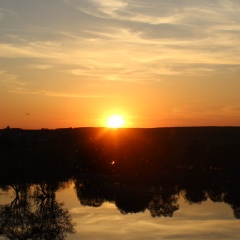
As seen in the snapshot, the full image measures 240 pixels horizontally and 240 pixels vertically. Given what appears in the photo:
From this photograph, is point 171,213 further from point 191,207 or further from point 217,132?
point 217,132

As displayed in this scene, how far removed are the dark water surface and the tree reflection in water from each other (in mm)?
Answer: 81

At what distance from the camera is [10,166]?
61188 mm

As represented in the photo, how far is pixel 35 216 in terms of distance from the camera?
4888 cm

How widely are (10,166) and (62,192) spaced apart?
914 centimetres

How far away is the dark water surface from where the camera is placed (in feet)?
143

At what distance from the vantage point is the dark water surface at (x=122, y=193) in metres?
43.5

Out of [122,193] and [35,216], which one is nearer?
[35,216]

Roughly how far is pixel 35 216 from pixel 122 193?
56.8 feet

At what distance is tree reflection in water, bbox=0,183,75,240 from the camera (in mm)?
40856

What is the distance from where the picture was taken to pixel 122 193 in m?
64.0

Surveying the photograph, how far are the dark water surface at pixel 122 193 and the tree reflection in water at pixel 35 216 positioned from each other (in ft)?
0.27

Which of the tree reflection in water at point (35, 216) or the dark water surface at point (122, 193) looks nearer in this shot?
the tree reflection in water at point (35, 216)

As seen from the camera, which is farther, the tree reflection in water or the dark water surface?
the dark water surface

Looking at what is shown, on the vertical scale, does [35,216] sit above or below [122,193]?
below
